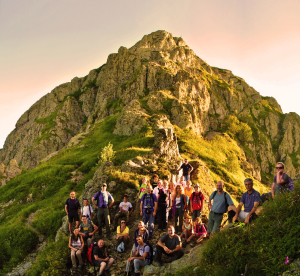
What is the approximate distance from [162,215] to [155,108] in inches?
1387

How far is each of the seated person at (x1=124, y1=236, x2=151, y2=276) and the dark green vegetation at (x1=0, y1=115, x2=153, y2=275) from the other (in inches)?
172

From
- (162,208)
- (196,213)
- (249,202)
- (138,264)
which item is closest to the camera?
(249,202)

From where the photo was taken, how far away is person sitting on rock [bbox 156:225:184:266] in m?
8.90

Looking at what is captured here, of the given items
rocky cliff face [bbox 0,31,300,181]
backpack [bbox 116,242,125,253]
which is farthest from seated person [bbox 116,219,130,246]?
rocky cliff face [bbox 0,31,300,181]

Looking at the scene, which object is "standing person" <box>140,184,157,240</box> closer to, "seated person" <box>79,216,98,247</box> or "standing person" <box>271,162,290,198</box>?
"seated person" <box>79,216,98,247</box>

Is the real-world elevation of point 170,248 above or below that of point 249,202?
below

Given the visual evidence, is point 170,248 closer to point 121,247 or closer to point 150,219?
point 150,219

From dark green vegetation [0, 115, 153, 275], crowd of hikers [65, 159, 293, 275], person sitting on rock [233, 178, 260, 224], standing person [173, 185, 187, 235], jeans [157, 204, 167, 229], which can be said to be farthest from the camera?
dark green vegetation [0, 115, 153, 275]

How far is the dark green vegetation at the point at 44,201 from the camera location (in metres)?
16.2

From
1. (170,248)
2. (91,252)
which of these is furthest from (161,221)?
(91,252)

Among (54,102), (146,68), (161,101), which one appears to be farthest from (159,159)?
(54,102)

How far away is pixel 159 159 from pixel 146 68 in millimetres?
51595

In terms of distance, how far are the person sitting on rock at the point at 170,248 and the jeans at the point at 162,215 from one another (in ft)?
8.24

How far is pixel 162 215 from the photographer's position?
11961 mm
